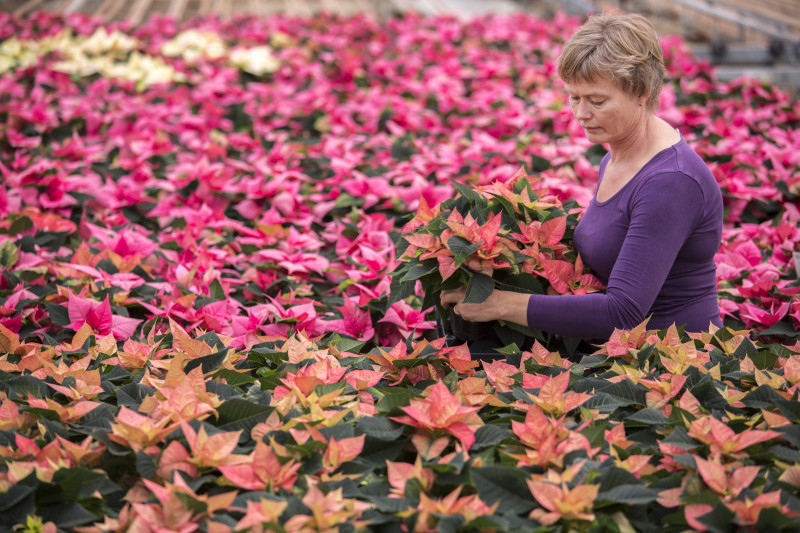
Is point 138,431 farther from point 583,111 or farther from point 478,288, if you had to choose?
point 583,111

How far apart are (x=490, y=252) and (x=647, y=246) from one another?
33 centimetres

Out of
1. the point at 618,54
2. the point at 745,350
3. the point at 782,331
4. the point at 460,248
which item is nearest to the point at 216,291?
the point at 460,248

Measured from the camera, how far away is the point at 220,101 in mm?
4457

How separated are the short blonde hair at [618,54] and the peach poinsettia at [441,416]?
0.80 metres

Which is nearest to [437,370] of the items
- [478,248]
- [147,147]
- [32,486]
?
[478,248]

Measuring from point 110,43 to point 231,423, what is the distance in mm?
5334

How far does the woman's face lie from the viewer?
1.57 m

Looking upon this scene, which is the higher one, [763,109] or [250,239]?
[763,109]

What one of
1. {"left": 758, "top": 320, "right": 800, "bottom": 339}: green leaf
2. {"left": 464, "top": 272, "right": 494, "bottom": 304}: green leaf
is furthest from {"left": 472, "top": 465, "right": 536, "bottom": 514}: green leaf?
{"left": 758, "top": 320, "right": 800, "bottom": 339}: green leaf

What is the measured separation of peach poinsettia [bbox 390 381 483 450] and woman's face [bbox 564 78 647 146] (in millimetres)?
752

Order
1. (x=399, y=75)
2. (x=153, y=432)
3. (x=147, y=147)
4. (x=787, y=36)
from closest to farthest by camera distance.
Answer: (x=153, y=432)
(x=147, y=147)
(x=399, y=75)
(x=787, y=36)

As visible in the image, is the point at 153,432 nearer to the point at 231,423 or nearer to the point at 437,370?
the point at 231,423

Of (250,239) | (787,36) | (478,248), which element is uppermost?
(787,36)

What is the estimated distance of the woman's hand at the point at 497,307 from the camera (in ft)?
5.11
